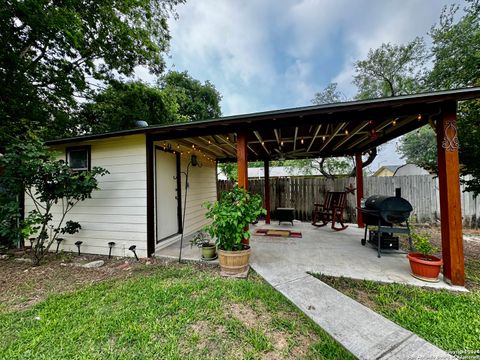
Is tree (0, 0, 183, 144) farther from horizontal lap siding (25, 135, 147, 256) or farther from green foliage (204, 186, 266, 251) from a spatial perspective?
green foliage (204, 186, 266, 251)

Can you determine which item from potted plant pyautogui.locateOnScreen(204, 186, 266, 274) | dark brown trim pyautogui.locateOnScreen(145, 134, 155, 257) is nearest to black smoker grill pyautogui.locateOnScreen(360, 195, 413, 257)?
potted plant pyautogui.locateOnScreen(204, 186, 266, 274)

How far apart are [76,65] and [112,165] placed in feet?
16.9

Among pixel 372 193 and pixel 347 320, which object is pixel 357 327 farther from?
pixel 372 193

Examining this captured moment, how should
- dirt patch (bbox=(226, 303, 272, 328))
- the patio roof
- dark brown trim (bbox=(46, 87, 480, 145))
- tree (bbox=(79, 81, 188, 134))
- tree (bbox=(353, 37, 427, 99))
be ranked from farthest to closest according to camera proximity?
tree (bbox=(353, 37, 427, 99)), tree (bbox=(79, 81, 188, 134)), the patio roof, dark brown trim (bbox=(46, 87, 480, 145)), dirt patch (bbox=(226, 303, 272, 328))

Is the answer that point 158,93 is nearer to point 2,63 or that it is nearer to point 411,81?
point 2,63

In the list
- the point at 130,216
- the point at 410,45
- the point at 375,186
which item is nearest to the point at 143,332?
the point at 130,216

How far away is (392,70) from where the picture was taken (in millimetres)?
9250

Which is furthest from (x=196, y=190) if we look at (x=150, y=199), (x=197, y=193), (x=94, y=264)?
(x=94, y=264)

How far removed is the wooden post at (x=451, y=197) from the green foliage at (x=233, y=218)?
7.72 feet

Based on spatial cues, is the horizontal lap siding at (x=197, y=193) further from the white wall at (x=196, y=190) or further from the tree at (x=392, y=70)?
the tree at (x=392, y=70)

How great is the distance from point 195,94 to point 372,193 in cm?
1415

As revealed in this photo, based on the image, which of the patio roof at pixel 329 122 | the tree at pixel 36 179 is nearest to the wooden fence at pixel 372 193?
the patio roof at pixel 329 122

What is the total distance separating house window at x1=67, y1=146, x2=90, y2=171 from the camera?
4.26m

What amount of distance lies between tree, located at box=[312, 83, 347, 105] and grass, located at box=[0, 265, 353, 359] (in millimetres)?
11890
